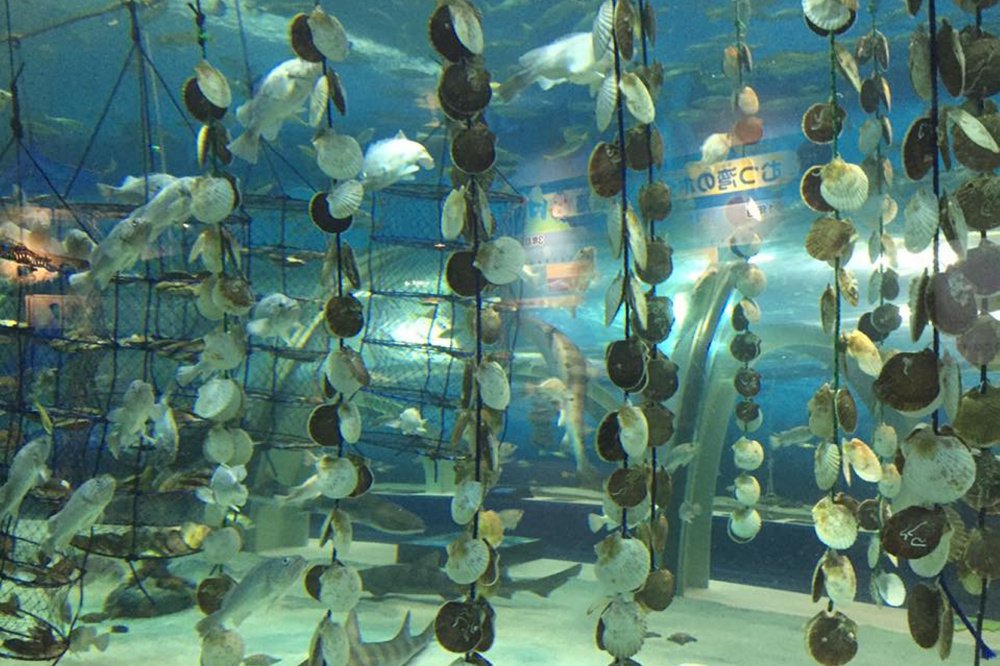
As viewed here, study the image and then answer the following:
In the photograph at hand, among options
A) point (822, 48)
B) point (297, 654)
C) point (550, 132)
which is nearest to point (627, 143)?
point (297, 654)

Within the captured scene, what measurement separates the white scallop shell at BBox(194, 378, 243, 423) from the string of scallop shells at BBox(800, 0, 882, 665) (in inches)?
41.1

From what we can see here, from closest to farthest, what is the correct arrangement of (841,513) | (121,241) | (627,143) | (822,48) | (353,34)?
(841,513) → (627,143) → (121,241) → (822,48) → (353,34)

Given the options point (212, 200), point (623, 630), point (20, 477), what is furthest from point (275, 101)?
point (20, 477)

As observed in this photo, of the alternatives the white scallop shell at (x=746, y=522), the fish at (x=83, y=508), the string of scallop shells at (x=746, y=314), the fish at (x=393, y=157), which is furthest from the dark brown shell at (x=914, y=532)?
the fish at (x=393, y=157)

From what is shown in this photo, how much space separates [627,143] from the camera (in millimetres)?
1452

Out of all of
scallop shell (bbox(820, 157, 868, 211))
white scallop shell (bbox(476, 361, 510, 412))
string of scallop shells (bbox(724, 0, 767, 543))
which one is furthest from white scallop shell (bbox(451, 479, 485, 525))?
string of scallop shells (bbox(724, 0, 767, 543))

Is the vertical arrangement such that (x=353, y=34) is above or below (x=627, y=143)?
above

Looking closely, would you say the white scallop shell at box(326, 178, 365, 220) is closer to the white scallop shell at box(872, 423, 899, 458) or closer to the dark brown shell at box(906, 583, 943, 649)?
the dark brown shell at box(906, 583, 943, 649)

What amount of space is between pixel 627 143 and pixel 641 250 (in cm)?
42

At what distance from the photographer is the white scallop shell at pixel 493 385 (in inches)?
44.6

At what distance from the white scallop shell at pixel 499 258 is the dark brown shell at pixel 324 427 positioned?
0.35 m

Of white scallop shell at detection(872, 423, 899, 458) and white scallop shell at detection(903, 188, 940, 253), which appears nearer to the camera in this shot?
white scallop shell at detection(903, 188, 940, 253)

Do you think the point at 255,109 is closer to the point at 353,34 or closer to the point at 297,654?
the point at 297,654

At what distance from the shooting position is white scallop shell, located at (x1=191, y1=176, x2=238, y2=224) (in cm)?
135
